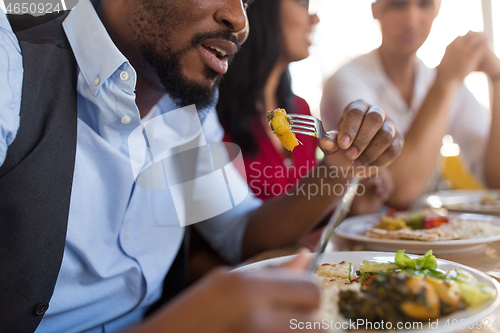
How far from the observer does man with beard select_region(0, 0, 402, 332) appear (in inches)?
26.7

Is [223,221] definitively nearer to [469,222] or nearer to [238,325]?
[469,222]

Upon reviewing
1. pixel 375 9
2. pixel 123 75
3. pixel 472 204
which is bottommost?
pixel 472 204

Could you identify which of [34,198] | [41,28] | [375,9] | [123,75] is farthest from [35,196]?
[375,9]

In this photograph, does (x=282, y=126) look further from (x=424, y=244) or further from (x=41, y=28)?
(x=41, y=28)

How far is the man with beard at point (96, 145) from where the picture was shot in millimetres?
679

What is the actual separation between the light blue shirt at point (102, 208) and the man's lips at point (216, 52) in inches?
7.8

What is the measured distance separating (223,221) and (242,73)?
98cm

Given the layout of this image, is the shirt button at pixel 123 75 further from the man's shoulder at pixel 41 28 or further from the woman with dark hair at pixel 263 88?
the woman with dark hair at pixel 263 88

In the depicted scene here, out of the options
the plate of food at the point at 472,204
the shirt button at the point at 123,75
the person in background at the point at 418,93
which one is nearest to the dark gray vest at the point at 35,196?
the shirt button at the point at 123,75

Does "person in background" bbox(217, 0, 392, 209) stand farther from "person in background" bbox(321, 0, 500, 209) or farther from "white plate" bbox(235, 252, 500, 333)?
"white plate" bbox(235, 252, 500, 333)

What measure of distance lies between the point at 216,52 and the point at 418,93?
5.33 feet

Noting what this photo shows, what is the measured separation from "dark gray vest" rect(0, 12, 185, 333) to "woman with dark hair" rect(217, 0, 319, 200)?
3.58 feet

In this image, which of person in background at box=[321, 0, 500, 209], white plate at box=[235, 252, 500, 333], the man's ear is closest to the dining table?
white plate at box=[235, 252, 500, 333]

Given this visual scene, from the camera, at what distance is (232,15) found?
910 mm
